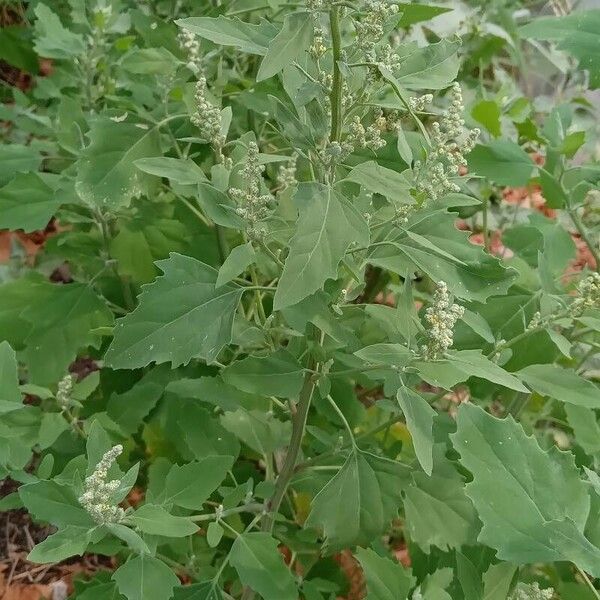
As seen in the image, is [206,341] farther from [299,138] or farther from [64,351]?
[64,351]

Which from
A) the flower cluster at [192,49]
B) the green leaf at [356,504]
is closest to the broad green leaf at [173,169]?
the flower cluster at [192,49]

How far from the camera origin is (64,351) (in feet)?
4.21

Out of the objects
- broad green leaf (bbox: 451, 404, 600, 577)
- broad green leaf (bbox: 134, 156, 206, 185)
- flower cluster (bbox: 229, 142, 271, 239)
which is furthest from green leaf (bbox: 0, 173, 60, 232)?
broad green leaf (bbox: 451, 404, 600, 577)

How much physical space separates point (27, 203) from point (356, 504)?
2.55ft

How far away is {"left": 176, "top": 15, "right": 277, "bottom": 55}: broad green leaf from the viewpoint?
73 centimetres

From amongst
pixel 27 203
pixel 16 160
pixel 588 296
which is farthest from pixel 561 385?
pixel 16 160

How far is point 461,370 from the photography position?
0.79 m

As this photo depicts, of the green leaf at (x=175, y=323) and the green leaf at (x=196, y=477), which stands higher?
the green leaf at (x=175, y=323)

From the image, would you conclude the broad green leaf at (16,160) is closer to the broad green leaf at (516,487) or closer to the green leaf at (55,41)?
the green leaf at (55,41)

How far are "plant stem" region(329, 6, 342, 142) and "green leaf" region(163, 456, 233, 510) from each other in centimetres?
41

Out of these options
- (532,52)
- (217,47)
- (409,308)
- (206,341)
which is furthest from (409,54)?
(532,52)

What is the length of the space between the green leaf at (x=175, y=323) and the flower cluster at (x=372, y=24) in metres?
0.32

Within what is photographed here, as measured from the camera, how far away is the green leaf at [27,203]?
4.19 feet

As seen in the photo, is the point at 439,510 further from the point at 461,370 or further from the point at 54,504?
the point at 54,504
